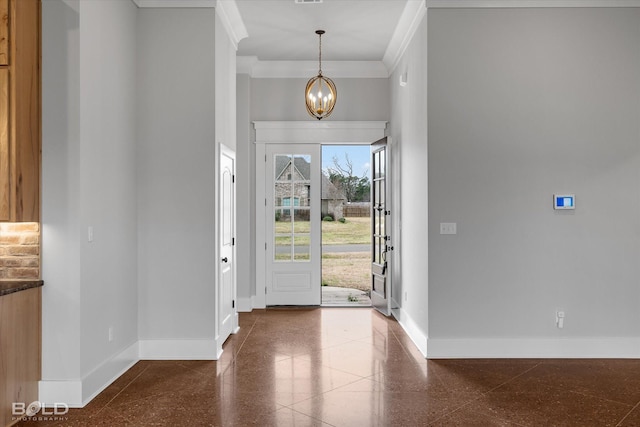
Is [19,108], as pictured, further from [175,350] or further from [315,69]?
[315,69]

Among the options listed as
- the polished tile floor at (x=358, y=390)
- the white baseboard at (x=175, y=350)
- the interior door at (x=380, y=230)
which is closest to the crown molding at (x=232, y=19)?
the interior door at (x=380, y=230)

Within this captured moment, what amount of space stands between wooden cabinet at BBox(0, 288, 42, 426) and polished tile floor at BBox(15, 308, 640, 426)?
231 mm

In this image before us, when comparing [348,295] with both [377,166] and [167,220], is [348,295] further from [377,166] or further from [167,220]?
[167,220]

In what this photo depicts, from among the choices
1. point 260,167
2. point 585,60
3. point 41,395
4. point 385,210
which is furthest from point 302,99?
point 41,395

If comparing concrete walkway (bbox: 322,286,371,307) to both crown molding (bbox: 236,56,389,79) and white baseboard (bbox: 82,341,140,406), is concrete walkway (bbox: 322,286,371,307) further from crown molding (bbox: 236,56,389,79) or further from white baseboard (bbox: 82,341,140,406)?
white baseboard (bbox: 82,341,140,406)

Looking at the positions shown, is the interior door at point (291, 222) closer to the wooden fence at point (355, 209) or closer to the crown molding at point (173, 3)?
the crown molding at point (173, 3)

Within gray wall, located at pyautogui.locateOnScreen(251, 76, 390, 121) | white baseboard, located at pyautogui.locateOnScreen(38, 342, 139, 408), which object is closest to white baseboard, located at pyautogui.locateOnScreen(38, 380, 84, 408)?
Answer: white baseboard, located at pyautogui.locateOnScreen(38, 342, 139, 408)

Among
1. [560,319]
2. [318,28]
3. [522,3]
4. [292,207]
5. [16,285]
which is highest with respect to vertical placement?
[318,28]

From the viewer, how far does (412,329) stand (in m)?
4.93

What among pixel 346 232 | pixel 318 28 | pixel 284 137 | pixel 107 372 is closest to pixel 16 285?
pixel 107 372

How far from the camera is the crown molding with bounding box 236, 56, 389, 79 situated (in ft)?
21.3

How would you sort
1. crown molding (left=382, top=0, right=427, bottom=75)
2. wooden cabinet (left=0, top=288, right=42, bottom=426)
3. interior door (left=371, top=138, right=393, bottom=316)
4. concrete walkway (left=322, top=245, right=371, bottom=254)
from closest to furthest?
1. wooden cabinet (left=0, top=288, right=42, bottom=426)
2. crown molding (left=382, top=0, right=427, bottom=75)
3. interior door (left=371, top=138, right=393, bottom=316)
4. concrete walkway (left=322, top=245, right=371, bottom=254)

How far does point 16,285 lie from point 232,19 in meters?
3.26

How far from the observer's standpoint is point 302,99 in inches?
259
